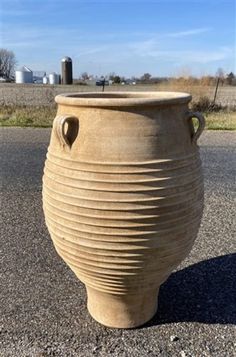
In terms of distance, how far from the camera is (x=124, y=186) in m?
2.04

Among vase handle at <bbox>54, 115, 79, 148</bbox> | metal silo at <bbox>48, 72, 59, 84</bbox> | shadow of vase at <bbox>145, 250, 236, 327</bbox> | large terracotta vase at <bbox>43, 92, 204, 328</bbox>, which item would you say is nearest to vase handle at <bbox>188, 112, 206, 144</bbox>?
large terracotta vase at <bbox>43, 92, 204, 328</bbox>

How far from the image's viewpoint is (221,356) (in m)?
2.35

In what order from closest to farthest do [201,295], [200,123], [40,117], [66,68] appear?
[200,123], [201,295], [40,117], [66,68]

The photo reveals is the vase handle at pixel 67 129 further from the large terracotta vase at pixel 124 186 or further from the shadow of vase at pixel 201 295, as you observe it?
the shadow of vase at pixel 201 295

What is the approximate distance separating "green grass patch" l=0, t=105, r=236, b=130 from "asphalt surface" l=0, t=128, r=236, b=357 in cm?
581

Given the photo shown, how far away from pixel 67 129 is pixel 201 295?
4.99ft

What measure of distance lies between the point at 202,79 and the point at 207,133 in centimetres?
548

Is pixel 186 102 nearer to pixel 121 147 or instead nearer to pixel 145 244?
pixel 121 147

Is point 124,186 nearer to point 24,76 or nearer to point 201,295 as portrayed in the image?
point 201,295

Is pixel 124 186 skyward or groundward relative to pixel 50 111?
skyward

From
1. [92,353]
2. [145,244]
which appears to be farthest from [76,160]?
[92,353]

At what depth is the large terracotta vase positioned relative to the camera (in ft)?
6.71

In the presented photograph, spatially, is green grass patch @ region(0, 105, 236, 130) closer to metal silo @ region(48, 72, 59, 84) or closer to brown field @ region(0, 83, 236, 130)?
brown field @ region(0, 83, 236, 130)

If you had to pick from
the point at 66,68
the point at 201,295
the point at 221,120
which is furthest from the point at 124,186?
the point at 66,68
